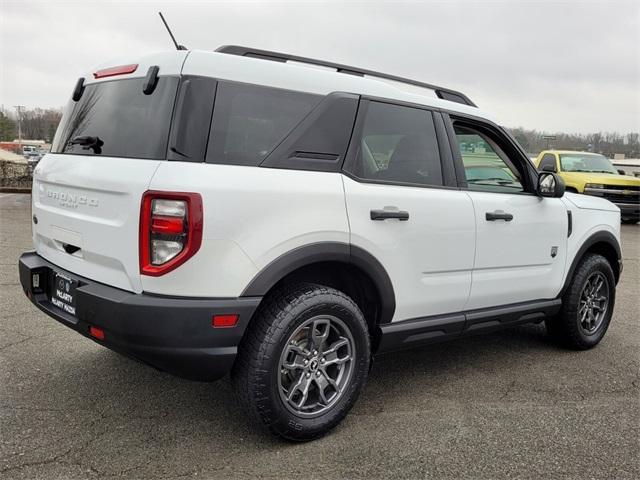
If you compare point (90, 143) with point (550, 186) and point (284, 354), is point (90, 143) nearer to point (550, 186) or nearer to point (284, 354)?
point (284, 354)

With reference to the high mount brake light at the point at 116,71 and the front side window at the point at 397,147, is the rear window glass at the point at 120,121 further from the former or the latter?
the front side window at the point at 397,147

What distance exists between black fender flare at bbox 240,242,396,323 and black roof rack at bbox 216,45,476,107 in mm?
1038

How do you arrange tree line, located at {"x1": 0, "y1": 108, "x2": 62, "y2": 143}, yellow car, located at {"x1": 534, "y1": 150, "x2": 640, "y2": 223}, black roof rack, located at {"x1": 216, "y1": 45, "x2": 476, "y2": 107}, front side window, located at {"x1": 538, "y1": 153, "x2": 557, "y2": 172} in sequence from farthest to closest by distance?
tree line, located at {"x1": 0, "y1": 108, "x2": 62, "y2": 143}
yellow car, located at {"x1": 534, "y1": 150, "x2": 640, "y2": 223}
front side window, located at {"x1": 538, "y1": 153, "x2": 557, "y2": 172}
black roof rack, located at {"x1": 216, "y1": 45, "x2": 476, "y2": 107}

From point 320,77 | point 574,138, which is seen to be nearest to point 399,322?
point 320,77

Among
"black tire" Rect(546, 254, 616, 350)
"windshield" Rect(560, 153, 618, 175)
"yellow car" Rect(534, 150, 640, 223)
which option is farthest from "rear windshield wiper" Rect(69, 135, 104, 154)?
"windshield" Rect(560, 153, 618, 175)

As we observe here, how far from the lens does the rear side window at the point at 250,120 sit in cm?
263

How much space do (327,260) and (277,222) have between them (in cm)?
37

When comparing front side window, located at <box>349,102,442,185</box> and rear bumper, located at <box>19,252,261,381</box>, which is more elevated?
front side window, located at <box>349,102,442,185</box>

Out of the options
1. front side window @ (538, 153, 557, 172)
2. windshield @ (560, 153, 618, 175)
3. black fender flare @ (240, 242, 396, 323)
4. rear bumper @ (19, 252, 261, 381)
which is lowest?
rear bumper @ (19, 252, 261, 381)

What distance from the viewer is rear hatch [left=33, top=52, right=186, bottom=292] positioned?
8.46ft

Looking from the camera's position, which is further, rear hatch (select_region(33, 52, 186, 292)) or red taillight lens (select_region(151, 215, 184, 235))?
rear hatch (select_region(33, 52, 186, 292))

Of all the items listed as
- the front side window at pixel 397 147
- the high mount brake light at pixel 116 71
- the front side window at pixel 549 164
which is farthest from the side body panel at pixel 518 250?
the high mount brake light at pixel 116 71

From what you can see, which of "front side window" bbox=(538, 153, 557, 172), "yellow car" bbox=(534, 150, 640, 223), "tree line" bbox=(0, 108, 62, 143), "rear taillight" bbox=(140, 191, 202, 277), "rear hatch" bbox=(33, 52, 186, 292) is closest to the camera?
"rear taillight" bbox=(140, 191, 202, 277)

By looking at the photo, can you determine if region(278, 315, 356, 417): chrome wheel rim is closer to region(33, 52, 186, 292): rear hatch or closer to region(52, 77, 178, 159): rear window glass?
region(33, 52, 186, 292): rear hatch
